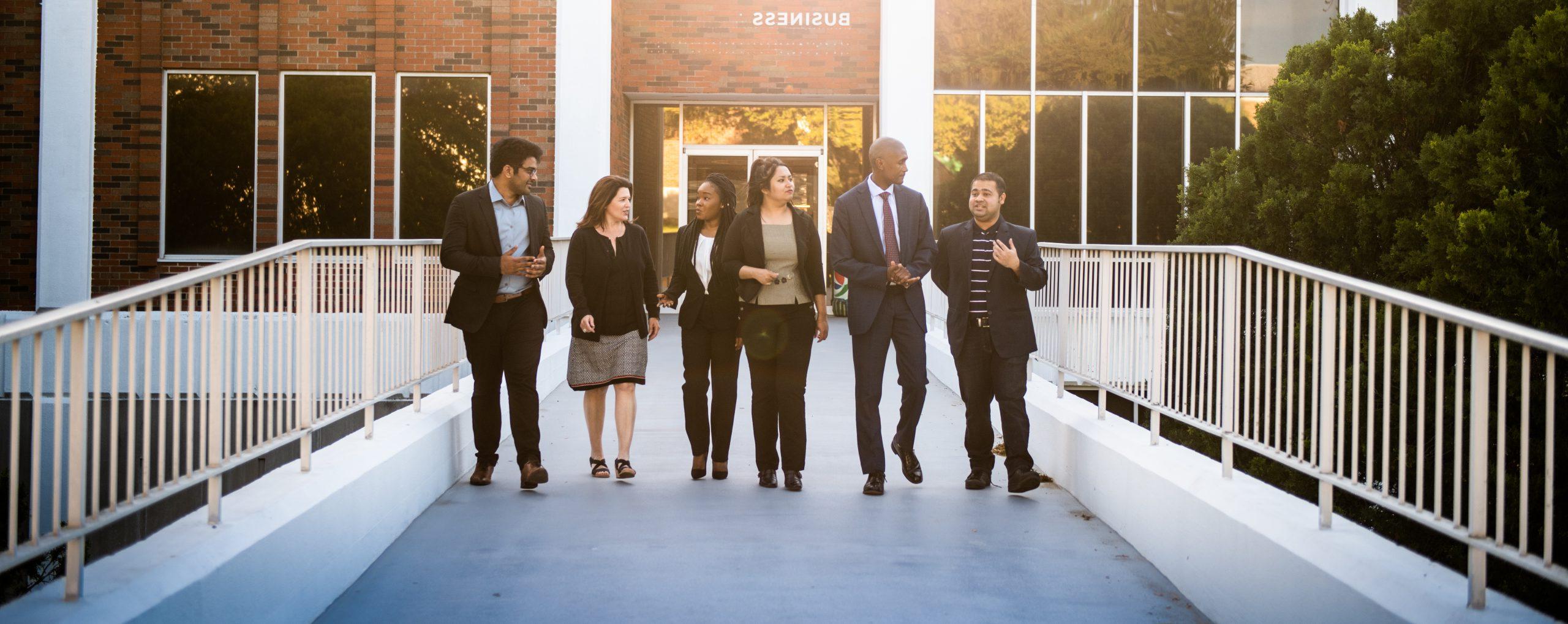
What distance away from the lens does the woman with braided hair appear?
21.5ft

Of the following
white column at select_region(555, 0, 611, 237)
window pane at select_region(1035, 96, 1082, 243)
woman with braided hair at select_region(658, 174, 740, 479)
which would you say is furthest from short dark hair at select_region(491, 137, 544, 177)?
window pane at select_region(1035, 96, 1082, 243)

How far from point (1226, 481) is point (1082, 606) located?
72 centimetres

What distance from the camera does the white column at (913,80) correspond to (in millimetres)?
15594

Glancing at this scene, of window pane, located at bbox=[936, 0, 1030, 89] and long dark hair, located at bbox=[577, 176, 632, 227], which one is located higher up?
window pane, located at bbox=[936, 0, 1030, 89]

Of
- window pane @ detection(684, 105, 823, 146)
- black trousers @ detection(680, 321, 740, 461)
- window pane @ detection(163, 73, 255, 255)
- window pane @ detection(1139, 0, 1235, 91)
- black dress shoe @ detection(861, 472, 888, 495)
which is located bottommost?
black dress shoe @ detection(861, 472, 888, 495)

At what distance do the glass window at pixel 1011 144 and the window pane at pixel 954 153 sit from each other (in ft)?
0.40

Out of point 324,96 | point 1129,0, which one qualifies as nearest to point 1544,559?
point 1129,0

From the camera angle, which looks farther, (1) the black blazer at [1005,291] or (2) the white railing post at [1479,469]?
(1) the black blazer at [1005,291]

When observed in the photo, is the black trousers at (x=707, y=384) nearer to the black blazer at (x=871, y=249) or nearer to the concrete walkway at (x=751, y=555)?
the concrete walkway at (x=751, y=555)

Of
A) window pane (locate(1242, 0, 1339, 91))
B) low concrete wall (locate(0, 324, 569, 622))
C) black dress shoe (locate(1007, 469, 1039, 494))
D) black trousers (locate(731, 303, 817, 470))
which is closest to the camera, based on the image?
low concrete wall (locate(0, 324, 569, 622))

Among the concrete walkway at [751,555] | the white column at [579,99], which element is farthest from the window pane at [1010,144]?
the concrete walkway at [751,555]

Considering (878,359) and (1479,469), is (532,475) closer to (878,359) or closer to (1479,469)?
(878,359)

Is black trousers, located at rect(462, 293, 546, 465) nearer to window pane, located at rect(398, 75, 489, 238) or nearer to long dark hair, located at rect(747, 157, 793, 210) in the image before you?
long dark hair, located at rect(747, 157, 793, 210)

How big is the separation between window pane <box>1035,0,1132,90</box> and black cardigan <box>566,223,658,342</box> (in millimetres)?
10381
